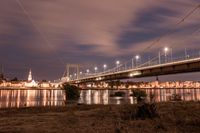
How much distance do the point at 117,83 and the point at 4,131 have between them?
528 feet

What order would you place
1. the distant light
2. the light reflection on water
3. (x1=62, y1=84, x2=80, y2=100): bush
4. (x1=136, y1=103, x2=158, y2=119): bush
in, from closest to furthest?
(x1=136, y1=103, x2=158, y2=119): bush < (x1=62, y1=84, x2=80, y2=100): bush < the light reflection on water < the distant light

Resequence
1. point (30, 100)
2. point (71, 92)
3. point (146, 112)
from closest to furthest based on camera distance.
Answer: point (146, 112) → point (71, 92) → point (30, 100)

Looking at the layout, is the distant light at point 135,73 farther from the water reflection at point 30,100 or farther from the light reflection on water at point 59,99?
the water reflection at point 30,100

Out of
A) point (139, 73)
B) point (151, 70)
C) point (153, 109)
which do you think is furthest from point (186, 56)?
point (153, 109)

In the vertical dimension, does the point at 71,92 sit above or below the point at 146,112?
above

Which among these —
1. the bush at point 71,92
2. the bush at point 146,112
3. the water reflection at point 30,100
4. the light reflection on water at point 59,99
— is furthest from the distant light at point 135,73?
the bush at point 146,112

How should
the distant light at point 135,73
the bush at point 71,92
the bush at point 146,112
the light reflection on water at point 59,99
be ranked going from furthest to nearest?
the distant light at point 135,73, the light reflection on water at point 59,99, the bush at point 71,92, the bush at point 146,112

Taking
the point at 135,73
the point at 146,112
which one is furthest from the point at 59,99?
the point at 146,112

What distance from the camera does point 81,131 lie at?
1243 centimetres

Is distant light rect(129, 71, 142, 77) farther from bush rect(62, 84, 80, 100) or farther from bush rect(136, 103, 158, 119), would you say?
bush rect(136, 103, 158, 119)

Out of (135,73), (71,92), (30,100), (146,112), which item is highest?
→ (135,73)

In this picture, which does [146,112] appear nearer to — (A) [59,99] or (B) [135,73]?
(A) [59,99]

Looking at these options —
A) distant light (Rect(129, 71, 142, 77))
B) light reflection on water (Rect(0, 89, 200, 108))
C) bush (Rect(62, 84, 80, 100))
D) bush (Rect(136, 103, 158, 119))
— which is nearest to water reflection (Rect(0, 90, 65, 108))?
light reflection on water (Rect(0, 89, 200, 108))

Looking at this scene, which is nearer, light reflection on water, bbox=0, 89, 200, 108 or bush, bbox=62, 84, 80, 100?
bush, bbox=62, 84, 80, 100
